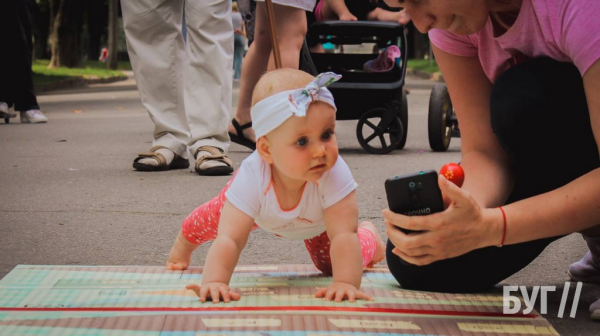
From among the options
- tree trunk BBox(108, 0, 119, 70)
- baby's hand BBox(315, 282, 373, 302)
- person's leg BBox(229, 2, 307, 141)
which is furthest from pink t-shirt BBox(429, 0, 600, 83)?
tree trunk BBox(108, 0, 119, 70)

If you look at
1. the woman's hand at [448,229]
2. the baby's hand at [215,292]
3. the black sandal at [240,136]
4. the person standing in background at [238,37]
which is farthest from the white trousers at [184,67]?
the person standing in background at [238,37]

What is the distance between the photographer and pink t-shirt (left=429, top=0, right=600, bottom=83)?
7.11 feet

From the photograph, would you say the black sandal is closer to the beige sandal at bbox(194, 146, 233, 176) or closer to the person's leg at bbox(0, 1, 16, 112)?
the beige sandal at bbox(194, 146, 233, 176)

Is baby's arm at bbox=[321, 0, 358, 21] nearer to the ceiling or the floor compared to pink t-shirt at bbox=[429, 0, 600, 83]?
nearer to the floor

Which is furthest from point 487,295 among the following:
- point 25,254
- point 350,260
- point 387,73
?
point 387,73

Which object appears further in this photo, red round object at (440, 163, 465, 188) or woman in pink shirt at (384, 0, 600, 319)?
red round object at (440, 163, 465, 188)

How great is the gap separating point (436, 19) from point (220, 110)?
118 inches

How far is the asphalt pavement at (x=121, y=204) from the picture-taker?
325cm

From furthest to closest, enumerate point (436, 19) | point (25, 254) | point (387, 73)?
point (387, 73)
point (25, 254)
point (436, 19)

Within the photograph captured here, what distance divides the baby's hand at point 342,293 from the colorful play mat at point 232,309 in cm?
2

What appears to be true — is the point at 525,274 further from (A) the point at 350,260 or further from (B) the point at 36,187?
(B) the point at 36,187

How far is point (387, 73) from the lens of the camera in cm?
666

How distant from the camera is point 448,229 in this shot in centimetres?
213

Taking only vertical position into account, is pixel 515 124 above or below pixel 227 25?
above
